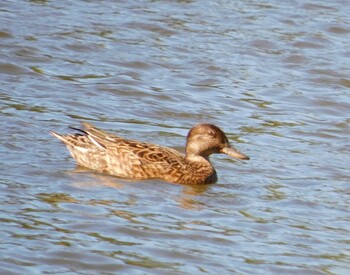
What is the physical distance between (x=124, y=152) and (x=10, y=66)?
11.5 feet

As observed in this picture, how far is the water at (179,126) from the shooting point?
9.33m

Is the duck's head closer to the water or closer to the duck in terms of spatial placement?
the duck

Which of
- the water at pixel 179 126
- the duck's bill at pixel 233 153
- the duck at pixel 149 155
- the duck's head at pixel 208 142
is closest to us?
the water at pixel 179 126

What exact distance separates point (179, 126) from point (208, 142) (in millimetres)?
1537

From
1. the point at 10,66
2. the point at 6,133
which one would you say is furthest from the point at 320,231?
the point at 10,66

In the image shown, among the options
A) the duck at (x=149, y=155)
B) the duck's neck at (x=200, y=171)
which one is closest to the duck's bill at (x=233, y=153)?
the duck at (x=149, y=155)

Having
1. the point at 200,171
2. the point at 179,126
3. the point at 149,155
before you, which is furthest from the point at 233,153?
the point at 179,126

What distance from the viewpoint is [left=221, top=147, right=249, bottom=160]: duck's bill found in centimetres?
1177

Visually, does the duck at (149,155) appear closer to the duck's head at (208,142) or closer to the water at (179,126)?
the duck's head at (208,142)

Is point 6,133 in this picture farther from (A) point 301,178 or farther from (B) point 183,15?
(B) point 183,15

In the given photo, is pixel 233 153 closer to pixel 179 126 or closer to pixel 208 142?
pixel 208 142

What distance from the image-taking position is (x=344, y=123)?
1398cm

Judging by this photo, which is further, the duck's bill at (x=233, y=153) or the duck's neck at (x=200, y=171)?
the duck's bill at (x=233, y=153)

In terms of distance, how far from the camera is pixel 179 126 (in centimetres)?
1342
